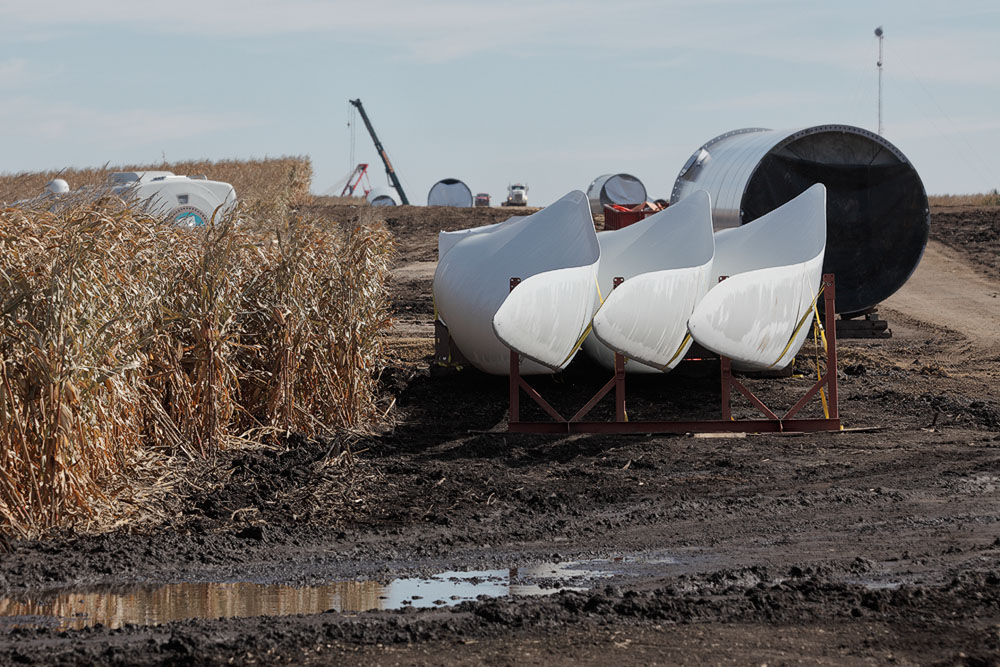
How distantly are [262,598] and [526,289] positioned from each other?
4707mm

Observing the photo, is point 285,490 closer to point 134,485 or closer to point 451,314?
point 134,485

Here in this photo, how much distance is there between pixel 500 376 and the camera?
12.7 m

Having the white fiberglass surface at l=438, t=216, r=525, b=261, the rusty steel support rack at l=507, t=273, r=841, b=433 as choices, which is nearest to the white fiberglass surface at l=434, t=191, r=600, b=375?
the rusty steel support rack at l=507, t=273, r=841, b=433

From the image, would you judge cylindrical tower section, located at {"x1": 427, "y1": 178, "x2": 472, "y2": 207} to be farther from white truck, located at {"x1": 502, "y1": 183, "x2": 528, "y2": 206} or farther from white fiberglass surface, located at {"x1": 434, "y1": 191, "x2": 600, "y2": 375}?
white fiberglass surface, located at {"x1": 434, "y1": 191, "x2": 600, "y2": 375}

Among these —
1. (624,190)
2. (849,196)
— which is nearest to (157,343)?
(849,196)

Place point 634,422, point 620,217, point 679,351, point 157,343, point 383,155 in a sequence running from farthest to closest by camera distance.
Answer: point 383,155, point 620,217, point 634,422, point 679,351, point 157,343

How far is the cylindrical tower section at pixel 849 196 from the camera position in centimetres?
1594

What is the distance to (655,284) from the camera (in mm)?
10523

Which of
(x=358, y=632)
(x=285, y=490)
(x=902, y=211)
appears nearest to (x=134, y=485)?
(x=285, y=490)

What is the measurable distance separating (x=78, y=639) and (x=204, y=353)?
4117 millimetres

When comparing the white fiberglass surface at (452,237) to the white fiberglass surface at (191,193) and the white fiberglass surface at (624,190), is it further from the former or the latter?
the white fiberglass surface at (624,190)

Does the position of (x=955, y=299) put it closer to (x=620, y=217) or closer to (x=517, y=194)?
(x=620, y=217)

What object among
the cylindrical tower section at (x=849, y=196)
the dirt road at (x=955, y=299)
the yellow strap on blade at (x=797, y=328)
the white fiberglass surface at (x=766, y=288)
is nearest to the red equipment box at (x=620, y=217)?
the cylindrical tower section at (x=849, y=196)

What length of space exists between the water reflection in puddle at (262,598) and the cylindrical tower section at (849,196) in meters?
10.3
